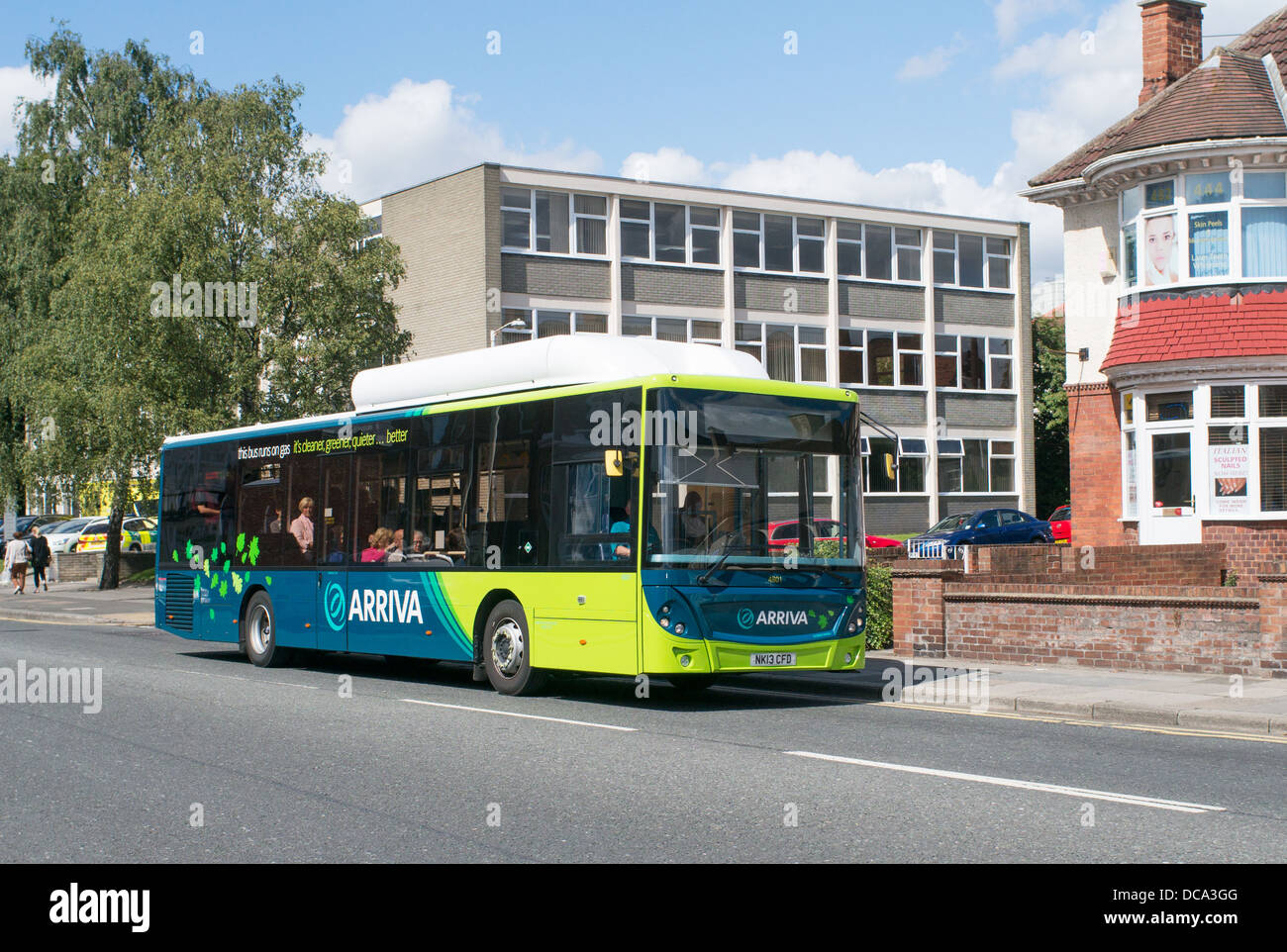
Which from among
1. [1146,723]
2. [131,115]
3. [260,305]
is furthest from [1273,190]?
[131,115]

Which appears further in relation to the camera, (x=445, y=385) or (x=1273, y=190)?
(x=1273, y=190)

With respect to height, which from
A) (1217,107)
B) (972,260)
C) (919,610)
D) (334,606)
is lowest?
(919,610)

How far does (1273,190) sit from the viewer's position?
883 inches

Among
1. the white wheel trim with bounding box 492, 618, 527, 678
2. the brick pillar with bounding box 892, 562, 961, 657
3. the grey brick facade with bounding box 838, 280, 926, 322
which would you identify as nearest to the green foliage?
the brick pillar with bounding box 892, 562, 961, 657

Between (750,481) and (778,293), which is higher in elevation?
(778,293)

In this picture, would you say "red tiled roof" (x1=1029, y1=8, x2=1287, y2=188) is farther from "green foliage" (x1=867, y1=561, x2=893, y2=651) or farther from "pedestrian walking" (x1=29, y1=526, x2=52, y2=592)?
"pedestrian walking" (x1=29, y1=526, x2=52, y2=592)

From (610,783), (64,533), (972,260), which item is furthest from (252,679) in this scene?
(64,533)

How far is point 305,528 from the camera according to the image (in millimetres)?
17234

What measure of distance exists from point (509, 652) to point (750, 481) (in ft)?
10.4

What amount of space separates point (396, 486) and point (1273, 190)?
50.6 ft

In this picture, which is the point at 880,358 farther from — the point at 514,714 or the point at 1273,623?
the point at 514,714
